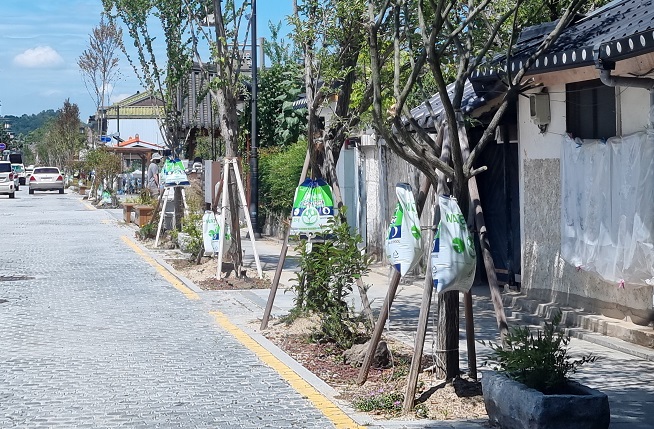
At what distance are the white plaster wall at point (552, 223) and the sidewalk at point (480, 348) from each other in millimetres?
486

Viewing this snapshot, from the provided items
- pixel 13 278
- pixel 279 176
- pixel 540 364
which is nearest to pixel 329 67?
pixel 540 364

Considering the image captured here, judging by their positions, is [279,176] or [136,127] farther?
[136,127]

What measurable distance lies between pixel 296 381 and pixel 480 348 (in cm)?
217

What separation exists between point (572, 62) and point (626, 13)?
3.22 feet

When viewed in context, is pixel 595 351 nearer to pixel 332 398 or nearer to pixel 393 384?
pixel 393 384

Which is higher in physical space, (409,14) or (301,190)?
(409,14)

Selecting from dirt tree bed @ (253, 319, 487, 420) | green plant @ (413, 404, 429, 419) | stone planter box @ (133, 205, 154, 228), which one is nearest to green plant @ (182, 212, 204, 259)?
stone planter box @ (133, 205, 154, 228)

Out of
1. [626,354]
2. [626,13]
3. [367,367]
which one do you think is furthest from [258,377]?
[626,13]

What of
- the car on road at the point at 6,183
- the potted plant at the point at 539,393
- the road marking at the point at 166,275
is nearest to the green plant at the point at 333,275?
the potted plant at the point at 539,393

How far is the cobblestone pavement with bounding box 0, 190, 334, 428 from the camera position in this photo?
755cm

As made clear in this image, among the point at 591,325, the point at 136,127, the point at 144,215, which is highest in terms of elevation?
the point at 136,127

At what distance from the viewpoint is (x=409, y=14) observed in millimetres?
→ 9539

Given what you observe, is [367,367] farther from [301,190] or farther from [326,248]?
[301,190]

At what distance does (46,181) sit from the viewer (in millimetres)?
60531
